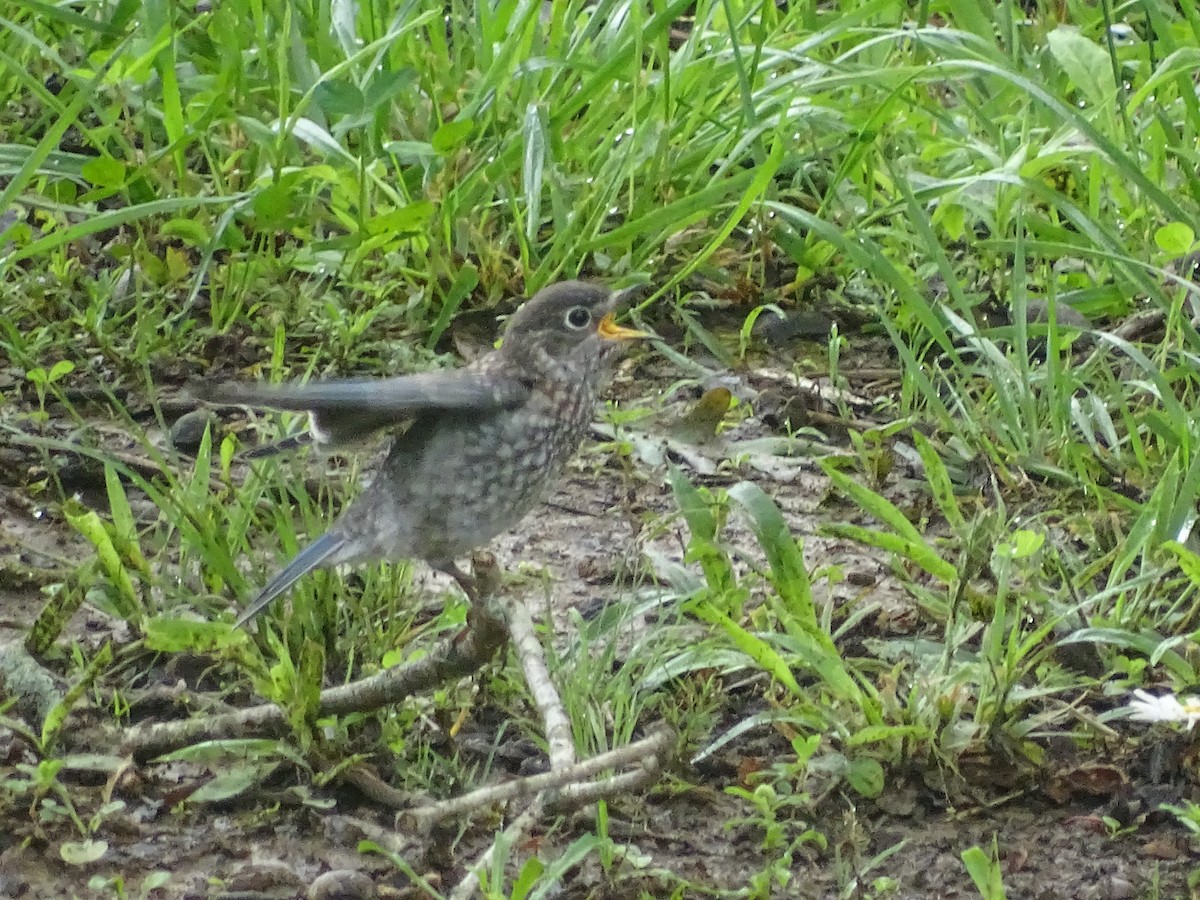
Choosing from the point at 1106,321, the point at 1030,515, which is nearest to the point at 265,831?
the point at 1030,515

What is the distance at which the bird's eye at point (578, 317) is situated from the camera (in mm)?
A: 3487

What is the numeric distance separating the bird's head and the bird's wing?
123 mm

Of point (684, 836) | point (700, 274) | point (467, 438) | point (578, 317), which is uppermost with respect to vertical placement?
point (578, 317)

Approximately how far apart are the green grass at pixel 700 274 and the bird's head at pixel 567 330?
452mm

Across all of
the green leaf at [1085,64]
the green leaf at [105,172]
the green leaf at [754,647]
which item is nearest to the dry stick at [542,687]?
the green leaf at [754,647]

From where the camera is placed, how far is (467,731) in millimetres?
2994

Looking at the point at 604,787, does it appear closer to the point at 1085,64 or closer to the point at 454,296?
the point at 454,296

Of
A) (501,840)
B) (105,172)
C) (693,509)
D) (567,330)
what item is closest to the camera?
(501,840)

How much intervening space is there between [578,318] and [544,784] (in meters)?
1.34

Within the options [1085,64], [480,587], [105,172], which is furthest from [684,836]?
[1085,64]

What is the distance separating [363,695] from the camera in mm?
2814

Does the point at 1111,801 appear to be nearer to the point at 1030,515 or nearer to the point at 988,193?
the point at 1030,515

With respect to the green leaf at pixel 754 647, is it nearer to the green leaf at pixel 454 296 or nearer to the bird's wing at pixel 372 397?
the bird's wing at pixel 372 397

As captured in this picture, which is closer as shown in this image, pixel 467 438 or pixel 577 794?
pixel 577 794
